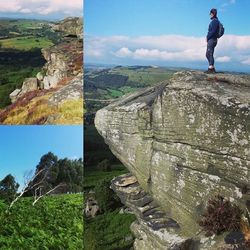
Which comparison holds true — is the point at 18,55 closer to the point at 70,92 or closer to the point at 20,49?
the point at 20,49

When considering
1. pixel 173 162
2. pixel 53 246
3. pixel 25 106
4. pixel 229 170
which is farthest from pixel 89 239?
pixel 229 170

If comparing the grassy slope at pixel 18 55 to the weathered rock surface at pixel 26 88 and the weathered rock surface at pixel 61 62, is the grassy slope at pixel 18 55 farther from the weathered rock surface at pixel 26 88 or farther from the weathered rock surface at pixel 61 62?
the weathered rock surface at pixel 61 62

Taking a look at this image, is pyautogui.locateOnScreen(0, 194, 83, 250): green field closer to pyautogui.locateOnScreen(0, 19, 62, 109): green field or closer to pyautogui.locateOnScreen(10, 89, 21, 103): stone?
pyautogui.locateOnScreen(10, 89, 21, 103): stone

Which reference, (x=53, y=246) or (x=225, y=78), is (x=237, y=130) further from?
(x=53, y=246)

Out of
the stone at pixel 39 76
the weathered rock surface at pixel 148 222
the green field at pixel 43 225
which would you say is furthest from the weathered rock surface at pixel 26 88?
the weathered rock surface at pixel 148 222

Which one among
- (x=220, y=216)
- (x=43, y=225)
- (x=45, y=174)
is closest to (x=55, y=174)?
(x=45, y=174)

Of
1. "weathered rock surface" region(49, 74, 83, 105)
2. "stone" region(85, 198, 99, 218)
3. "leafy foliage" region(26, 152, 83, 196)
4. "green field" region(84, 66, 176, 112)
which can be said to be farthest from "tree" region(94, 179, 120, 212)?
"weathered rock surface" region(49, 74, 83, 105)
